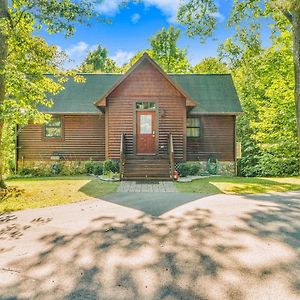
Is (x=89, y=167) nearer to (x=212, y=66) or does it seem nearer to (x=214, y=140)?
(x=214, y=140)

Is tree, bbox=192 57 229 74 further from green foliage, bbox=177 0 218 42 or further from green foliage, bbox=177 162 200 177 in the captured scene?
green foliage, bbox=177 162 200 177

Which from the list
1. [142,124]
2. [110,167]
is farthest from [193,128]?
[110,167]

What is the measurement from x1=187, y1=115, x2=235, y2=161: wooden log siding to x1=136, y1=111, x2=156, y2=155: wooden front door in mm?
2998

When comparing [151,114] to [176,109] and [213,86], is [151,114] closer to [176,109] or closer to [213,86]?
[176,109]

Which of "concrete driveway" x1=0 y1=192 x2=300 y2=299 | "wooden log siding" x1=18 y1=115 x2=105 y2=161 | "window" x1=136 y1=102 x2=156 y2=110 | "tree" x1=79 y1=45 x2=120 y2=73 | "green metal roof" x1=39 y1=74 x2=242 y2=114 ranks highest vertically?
"tree" x1=79 y1=45 x2=120 y2=73

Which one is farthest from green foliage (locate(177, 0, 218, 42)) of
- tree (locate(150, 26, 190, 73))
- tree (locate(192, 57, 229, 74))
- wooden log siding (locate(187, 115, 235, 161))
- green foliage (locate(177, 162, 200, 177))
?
tree (locate(192, 57, 229, 74))

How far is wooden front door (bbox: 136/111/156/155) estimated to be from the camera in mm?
15781

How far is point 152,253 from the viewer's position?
4.53 metres

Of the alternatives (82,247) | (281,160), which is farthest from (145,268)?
(281,160)

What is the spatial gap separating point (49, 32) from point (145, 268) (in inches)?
388

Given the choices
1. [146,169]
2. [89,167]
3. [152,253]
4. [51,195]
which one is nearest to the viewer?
[152,253]

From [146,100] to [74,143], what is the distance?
18.5ft

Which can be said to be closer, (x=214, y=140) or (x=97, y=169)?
(x=97, y=169)

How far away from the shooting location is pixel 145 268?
4.04 meters
